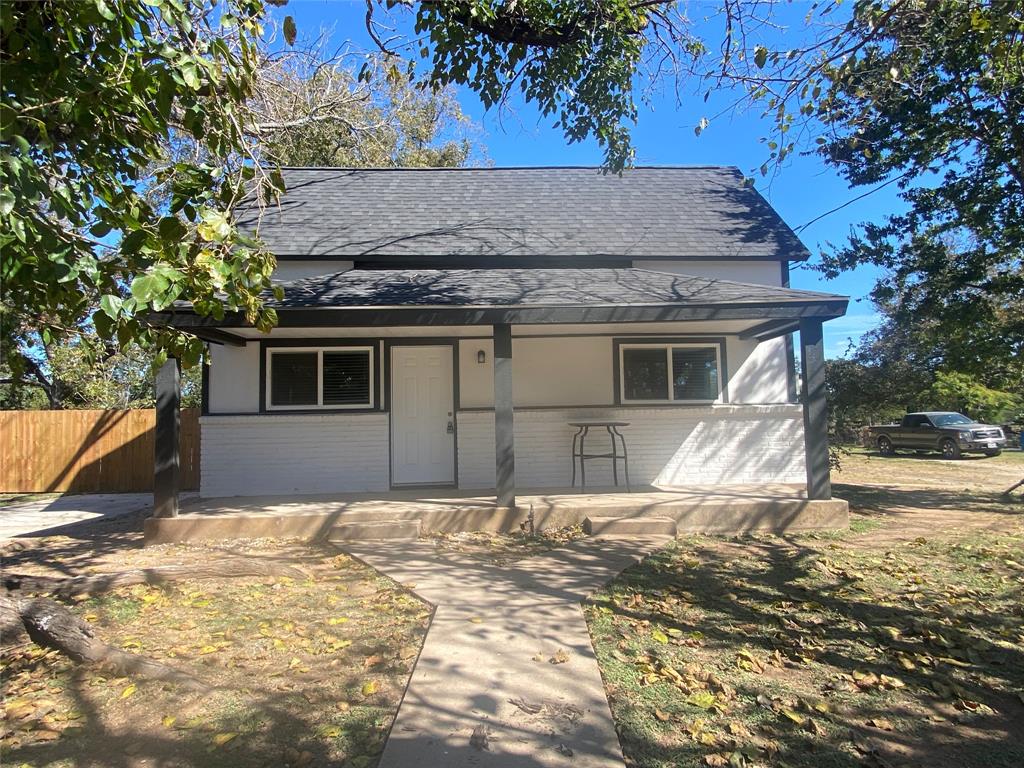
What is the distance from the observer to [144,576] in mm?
5059

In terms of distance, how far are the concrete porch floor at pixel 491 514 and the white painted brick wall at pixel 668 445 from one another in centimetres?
147

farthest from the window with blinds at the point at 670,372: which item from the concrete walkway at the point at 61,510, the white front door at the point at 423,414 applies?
the concrete walkway at the point at 61,510

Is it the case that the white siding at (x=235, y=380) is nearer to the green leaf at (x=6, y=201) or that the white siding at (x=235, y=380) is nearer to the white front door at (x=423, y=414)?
the white front door at (x=423, y=414)

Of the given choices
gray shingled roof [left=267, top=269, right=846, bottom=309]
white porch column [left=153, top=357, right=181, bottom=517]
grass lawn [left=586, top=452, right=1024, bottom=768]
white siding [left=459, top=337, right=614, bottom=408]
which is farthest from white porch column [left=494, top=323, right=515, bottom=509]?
white porch column [left=153, top=357, right=181, bottom=517]

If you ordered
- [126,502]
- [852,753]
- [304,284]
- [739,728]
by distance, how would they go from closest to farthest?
[852,753]
[739,728]
[304,284]
[126,502]

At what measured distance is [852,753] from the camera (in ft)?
9.03

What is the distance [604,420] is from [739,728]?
22.0 ft

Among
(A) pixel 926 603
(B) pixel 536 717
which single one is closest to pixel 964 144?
(A) pixel 926 603

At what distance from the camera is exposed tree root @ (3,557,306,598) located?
15.3ft

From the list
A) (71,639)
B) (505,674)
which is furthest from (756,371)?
(71,639)

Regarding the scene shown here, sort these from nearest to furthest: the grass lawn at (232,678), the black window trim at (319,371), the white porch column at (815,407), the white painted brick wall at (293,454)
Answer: the grass lawn at (232,678) → the white porch column at (815,407) → the white painted brick wall at (293,454) → the black window trim at (319,371)

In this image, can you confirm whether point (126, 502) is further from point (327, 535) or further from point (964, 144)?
point (964, 144)

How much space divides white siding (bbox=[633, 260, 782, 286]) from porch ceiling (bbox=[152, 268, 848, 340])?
193 cm

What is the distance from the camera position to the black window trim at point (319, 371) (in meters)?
9.16
